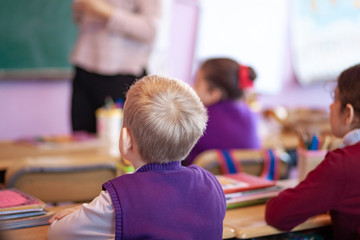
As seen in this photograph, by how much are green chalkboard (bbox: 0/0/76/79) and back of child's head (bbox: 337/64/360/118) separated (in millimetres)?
2575

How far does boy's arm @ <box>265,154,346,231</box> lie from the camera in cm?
Answer: 143

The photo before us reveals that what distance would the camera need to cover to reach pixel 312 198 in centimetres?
145

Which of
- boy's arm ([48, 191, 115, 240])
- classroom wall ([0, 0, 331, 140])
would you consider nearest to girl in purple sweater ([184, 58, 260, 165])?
classroom wall ([0, 0, 331, 140])

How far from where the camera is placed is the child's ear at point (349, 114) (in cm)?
152

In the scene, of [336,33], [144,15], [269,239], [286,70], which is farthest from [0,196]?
[336,33]

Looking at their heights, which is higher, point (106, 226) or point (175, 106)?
point (175, 106)

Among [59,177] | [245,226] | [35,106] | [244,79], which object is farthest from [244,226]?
[35,106]

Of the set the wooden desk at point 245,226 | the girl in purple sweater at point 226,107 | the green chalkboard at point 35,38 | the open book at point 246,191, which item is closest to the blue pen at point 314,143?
the open book at point 246,191

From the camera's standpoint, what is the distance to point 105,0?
2785mm

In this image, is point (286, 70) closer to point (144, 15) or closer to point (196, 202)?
point (144, 15)

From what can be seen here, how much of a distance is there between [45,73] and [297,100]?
2481mm

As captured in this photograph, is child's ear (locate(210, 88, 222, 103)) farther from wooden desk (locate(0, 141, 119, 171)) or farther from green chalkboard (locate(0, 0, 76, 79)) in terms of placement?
green chalkboard (locate(0, 0, 76, 79))

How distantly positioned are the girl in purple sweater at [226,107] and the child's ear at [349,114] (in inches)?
37.6

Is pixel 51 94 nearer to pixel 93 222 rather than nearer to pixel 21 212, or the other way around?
pixel 21 212
